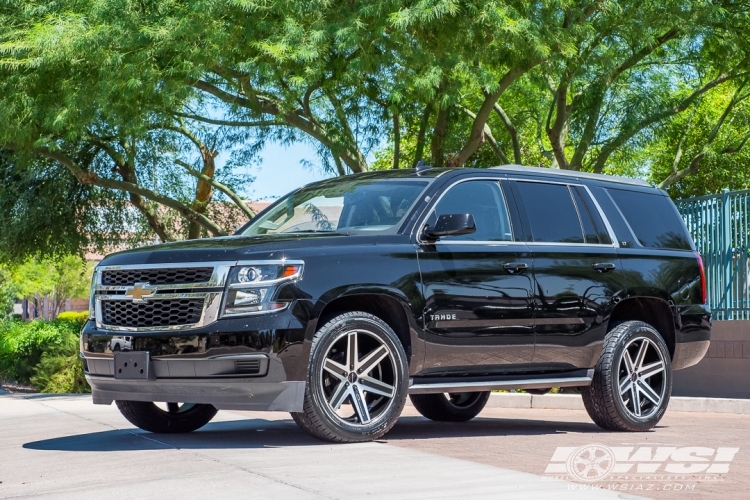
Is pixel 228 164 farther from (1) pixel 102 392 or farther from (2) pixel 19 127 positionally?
(1) pixel 102 392

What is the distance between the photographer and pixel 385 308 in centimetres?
854

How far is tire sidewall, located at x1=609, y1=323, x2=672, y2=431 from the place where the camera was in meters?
9.85

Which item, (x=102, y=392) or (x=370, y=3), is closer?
(x=102, y=392)

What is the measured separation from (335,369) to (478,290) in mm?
1409

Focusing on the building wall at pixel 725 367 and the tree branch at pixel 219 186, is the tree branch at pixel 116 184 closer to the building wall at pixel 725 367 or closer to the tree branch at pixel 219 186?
the tree branch at pixel 219 186

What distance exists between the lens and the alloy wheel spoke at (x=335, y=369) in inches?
317

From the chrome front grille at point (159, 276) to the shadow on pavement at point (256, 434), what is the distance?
1175mm

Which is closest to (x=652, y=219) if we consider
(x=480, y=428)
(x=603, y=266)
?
(x=603, y=266)

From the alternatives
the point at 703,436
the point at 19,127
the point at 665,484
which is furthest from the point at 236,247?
the point at 19,127

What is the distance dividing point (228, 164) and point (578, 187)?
16.3 meters

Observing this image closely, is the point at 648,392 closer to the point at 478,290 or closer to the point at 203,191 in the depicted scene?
the point at 478,290

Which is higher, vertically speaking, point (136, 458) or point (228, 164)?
point (228, 164)

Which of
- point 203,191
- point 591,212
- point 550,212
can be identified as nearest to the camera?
point 550,212

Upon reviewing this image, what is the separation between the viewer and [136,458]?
7617mm
